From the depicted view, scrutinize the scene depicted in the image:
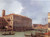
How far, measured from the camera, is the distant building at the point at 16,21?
5969mm

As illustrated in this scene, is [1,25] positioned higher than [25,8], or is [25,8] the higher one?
[25,8]

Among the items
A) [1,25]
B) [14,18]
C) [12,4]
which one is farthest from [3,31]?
[12,4]

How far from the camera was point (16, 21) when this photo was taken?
19.7 ft

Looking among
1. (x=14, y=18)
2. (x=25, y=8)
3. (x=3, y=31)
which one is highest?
(x=25, y=8)

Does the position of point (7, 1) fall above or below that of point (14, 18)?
above

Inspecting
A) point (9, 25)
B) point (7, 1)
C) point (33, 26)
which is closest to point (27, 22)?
point (33, 26)

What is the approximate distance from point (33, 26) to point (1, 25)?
3.97 feet

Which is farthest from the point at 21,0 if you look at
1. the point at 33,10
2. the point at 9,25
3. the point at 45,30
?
the point at 45,30

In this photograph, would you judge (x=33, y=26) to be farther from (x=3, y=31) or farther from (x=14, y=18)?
(x=3, y=31)

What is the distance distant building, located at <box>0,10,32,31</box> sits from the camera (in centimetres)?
597

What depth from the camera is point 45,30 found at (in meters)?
5.96

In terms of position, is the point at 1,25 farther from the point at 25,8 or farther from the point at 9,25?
the point at 25,8

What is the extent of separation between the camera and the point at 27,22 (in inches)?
237

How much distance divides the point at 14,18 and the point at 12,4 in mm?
534
